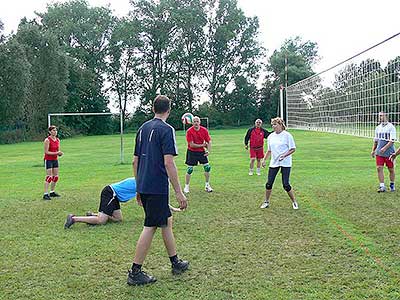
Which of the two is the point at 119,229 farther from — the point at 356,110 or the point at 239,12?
the point at 239,12

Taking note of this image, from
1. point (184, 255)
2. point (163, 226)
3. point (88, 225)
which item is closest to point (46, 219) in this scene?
point (88, 225)

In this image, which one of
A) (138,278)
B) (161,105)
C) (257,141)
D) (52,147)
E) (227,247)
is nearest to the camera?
(138,278)

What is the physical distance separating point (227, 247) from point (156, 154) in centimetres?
185

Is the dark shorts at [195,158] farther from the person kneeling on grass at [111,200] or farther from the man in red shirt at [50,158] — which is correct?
the person kneeling on grass at [111,200]

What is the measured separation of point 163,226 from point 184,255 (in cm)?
96

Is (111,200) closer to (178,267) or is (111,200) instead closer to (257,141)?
(178,267)

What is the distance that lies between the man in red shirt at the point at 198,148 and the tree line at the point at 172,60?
45.4 metres

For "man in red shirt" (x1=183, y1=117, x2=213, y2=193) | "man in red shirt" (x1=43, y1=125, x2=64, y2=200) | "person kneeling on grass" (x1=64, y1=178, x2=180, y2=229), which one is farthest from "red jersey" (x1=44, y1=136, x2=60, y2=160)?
"person kneeling on grass" (x1=64, y1=178, x2=180, y2=229)

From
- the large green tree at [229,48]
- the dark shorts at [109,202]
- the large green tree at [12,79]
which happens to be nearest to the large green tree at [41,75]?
the large green tree at [12,79]

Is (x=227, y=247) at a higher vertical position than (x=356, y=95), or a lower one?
lower

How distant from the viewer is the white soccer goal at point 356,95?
33.9 ft

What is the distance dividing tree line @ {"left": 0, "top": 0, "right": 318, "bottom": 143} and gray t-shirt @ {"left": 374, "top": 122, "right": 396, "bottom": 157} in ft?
154

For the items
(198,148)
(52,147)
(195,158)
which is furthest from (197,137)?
(52,147)

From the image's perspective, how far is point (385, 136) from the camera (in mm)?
9398
